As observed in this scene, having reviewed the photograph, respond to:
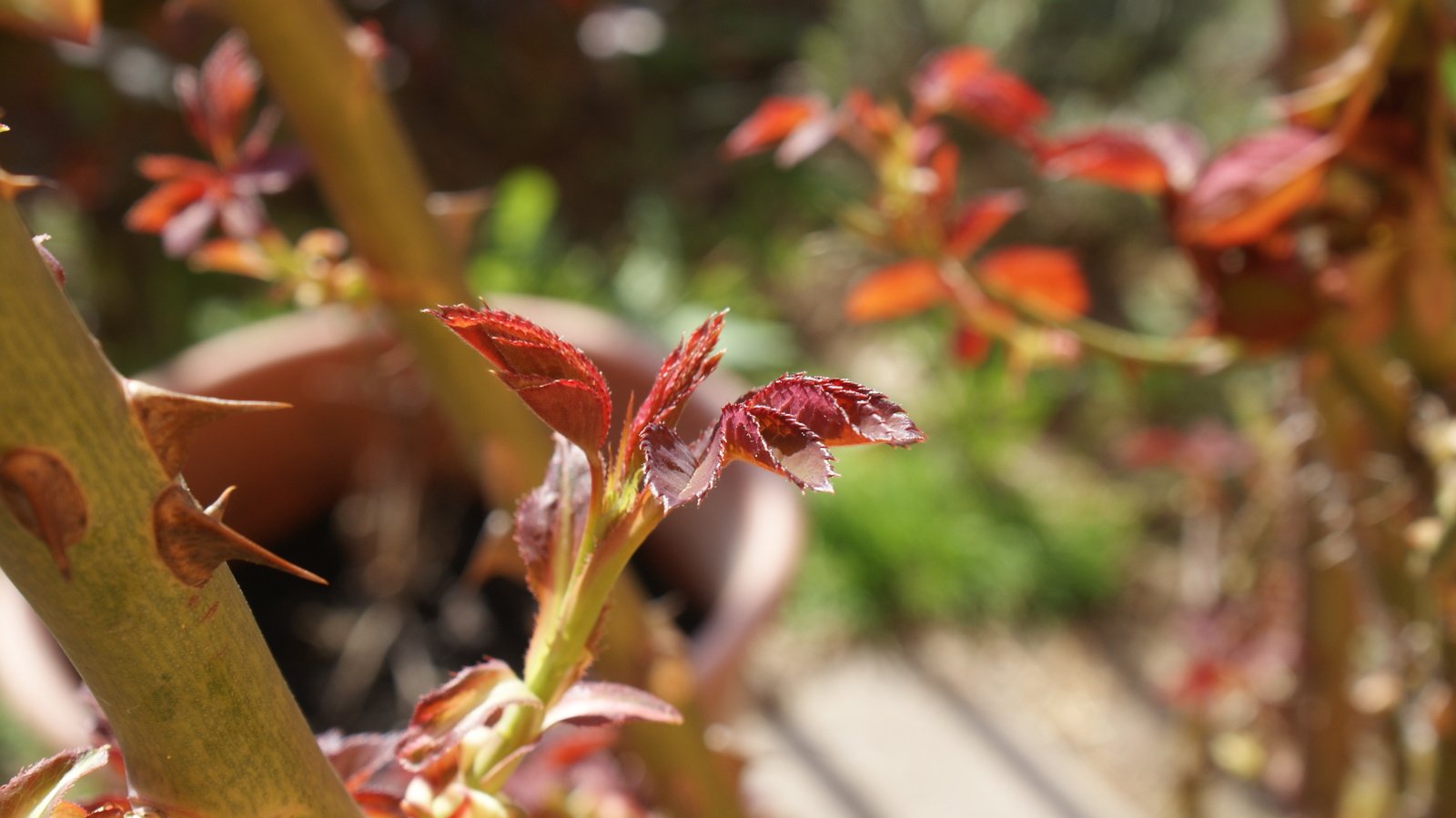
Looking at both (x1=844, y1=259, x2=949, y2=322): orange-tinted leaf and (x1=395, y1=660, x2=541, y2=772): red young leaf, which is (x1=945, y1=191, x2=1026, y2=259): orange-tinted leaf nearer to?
(x1=844, y1=259, x2=949, y2=322): orange-tinted leaf

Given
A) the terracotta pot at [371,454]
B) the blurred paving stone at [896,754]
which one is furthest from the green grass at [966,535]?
the terracotta pot at [371,454]

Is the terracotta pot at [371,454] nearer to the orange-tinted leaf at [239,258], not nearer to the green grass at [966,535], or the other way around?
the orange-tinted leaf at [239,258]

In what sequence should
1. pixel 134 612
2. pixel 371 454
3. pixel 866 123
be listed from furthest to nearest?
pixel 371 454
pixel 866 123
pixel 134 612

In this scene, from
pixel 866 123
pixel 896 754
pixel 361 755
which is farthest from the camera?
pixel 896 754

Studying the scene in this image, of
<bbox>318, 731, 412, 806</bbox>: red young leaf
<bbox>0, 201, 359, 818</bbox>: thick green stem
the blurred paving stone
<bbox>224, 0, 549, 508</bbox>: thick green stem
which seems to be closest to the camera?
<bbox>0, 201, 359, 818</bbox>: thick green stem

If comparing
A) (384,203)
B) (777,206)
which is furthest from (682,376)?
(777,206)

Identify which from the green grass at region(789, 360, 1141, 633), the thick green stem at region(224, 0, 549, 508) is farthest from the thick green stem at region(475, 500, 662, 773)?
the green grass at region(789, 360, 1141, 633)

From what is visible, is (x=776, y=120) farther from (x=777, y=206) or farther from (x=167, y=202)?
(x=777, y=206)
